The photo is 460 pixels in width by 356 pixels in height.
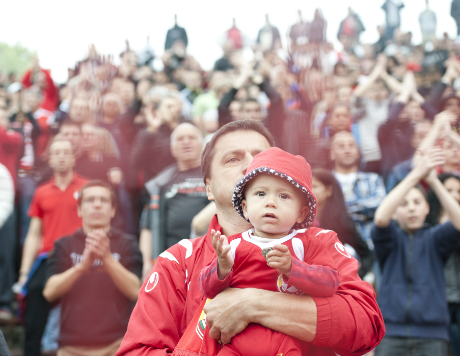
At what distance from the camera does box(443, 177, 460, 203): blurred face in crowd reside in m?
4.97

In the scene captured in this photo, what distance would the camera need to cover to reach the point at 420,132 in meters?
6.26

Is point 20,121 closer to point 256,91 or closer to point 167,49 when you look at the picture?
point 256,91

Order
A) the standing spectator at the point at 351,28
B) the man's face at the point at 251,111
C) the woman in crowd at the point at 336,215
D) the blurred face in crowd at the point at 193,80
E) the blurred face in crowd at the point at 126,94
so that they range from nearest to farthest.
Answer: the woman in crowd at the point at 336,215 → the man's face at the point at 251,111 → the blurred face in crowd at the point at 126,94 → the blurred face in crowd at the point at 193,80 → the standing spectator at the point at 351,28

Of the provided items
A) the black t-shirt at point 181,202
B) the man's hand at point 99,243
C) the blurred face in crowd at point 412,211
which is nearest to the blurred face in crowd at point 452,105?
the blurred face in crowd at point 412,211

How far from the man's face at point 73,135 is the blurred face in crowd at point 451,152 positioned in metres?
3.84

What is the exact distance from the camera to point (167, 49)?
11906 millimetres

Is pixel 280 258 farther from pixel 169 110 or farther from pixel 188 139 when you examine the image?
pixel 169 110

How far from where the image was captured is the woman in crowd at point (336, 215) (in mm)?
4664

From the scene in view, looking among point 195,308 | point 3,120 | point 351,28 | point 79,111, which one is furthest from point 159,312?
point 351,28

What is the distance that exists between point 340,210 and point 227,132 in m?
2.45

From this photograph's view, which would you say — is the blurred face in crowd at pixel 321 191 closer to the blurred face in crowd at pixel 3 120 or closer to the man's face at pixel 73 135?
the man's face at pixel 73 135

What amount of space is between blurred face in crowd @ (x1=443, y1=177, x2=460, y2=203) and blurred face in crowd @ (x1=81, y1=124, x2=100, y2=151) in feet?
11.9

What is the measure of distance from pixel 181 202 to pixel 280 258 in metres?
3.30

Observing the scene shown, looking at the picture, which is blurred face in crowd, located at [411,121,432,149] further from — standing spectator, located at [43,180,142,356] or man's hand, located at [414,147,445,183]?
standing spectator, located at [43,180,142,356]
